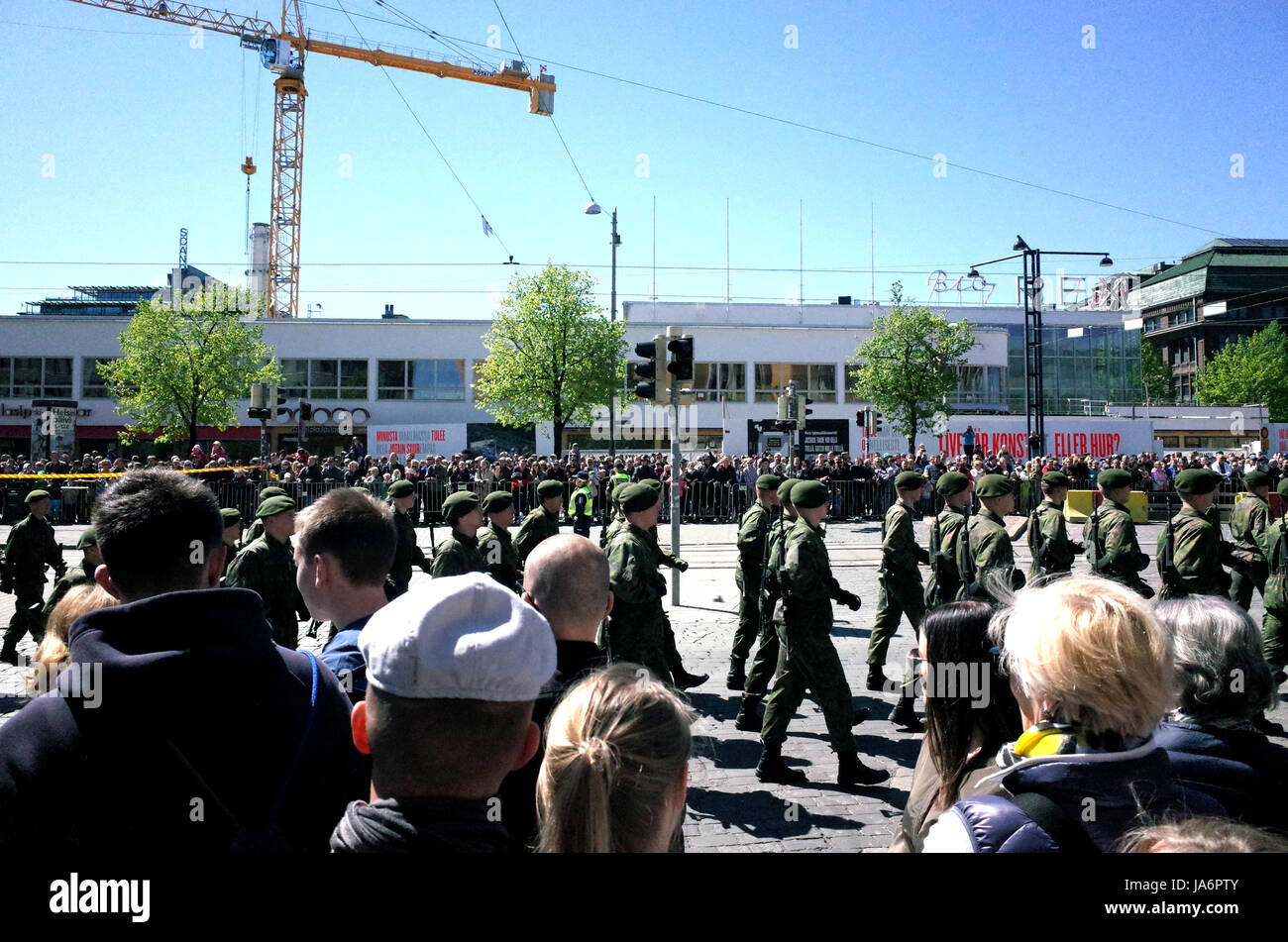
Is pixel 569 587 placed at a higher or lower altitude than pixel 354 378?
lower

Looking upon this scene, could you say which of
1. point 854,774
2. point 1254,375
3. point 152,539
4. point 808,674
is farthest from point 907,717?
point 1254,375

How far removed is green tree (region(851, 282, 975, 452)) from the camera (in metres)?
36.0

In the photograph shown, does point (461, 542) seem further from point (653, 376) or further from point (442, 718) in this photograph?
point (653, 376)

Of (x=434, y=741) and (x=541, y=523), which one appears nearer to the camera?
(x=434, y=741)

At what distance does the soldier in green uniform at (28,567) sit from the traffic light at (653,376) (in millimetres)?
7078

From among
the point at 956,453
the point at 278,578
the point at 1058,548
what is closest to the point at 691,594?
the point at 1058,548

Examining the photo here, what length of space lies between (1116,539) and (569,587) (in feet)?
20.5

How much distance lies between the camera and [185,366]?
37.3m

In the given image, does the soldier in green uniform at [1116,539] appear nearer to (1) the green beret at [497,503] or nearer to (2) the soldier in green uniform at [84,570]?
(1) the green beret at [497,503]

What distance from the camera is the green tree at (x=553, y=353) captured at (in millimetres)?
35562

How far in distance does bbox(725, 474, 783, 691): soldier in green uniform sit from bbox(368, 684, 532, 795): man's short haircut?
665cm

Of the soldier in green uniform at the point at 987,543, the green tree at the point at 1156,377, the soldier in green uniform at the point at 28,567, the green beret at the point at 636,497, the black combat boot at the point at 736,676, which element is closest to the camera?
the green beret at the point at 636,497

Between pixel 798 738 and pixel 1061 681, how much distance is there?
4847 mm

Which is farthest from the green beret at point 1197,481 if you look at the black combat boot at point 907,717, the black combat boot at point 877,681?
the black combat boot at point 907,717
